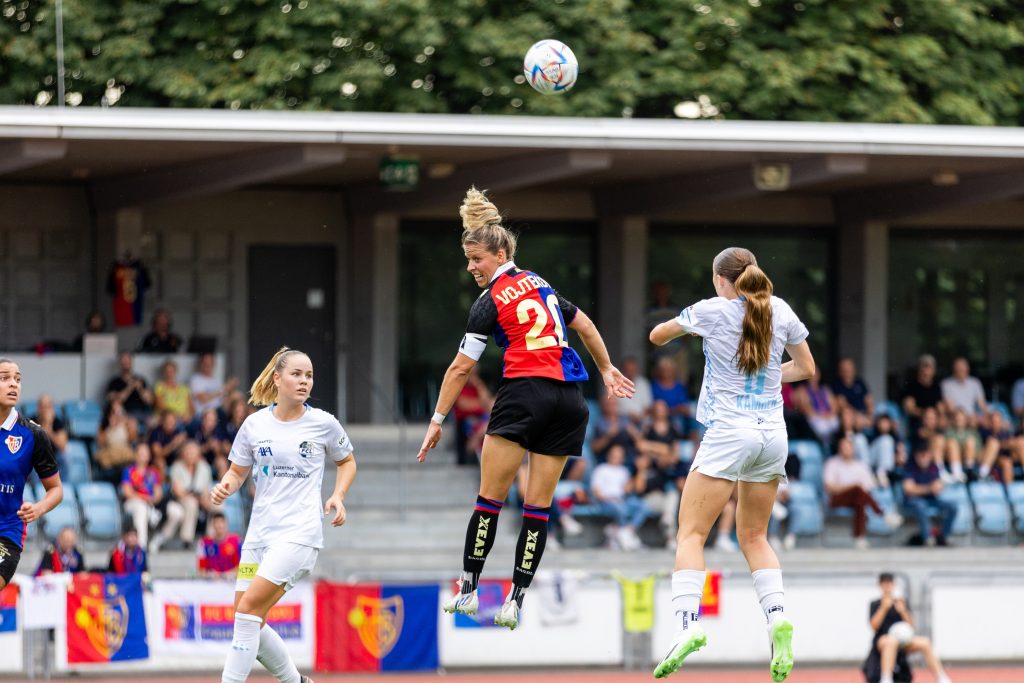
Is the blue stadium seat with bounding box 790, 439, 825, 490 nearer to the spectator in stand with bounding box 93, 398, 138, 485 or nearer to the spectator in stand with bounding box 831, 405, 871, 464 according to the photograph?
the spectator in stand with bounding box 831, 405, 871, 464

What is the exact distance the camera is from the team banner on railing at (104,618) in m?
15.1

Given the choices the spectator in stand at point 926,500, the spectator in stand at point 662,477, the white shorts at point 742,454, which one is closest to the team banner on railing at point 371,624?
the spectator in stand at point 662,477

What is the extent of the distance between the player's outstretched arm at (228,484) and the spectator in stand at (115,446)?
8565 mm

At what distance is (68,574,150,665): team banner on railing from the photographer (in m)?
15.1

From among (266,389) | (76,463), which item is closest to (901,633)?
(266,389)

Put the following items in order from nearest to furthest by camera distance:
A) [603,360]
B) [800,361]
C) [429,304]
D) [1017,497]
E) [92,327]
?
1. [800,361]
2. [603,360]
3. [1017,497]
4. [92,327]
5. [429,304]

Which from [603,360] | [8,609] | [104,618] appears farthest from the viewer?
[104,618]

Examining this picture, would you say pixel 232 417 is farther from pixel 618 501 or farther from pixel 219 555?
pixel 618 501

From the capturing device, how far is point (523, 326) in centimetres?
829

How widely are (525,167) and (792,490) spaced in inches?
185

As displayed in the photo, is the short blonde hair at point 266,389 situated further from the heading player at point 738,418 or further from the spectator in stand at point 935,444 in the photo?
the spectator in stand at point 935,444

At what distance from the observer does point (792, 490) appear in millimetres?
18406

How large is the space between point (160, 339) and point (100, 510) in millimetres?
2989

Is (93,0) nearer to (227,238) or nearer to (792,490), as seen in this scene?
(227,238)
